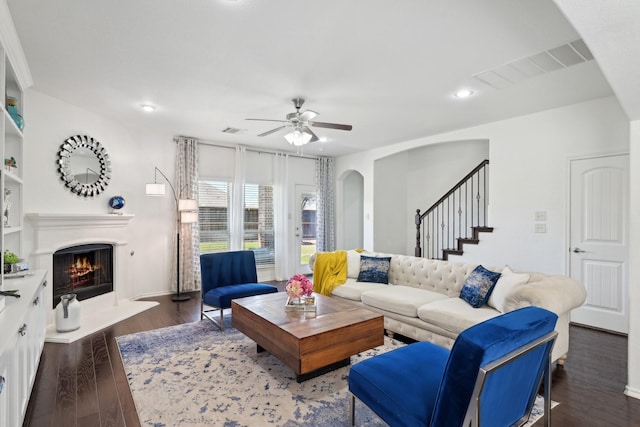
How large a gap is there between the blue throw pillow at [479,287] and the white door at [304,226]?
14.3 feet

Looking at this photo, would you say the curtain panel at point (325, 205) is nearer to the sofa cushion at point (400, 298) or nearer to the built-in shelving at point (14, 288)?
the sofa cushion at point (400, 298)

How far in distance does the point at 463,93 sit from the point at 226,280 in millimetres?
3736

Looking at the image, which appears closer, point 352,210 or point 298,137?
point 298,137

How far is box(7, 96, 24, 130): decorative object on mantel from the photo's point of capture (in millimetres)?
3000

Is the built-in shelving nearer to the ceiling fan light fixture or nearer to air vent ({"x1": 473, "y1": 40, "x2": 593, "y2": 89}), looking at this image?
the ceiling fan light fixture

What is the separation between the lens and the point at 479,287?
10.8 feet

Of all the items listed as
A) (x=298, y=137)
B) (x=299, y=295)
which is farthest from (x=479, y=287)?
(x=298, y=137)

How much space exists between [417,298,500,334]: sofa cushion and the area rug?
1.67 ft

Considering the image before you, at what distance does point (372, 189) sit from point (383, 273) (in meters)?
2.83

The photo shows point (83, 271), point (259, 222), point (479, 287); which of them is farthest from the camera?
point (259, 222)

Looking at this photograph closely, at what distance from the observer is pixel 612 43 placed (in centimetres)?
179

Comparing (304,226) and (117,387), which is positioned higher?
(304,226)

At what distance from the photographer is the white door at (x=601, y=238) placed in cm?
393

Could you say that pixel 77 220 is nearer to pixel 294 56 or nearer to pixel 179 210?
pixel 179 210
